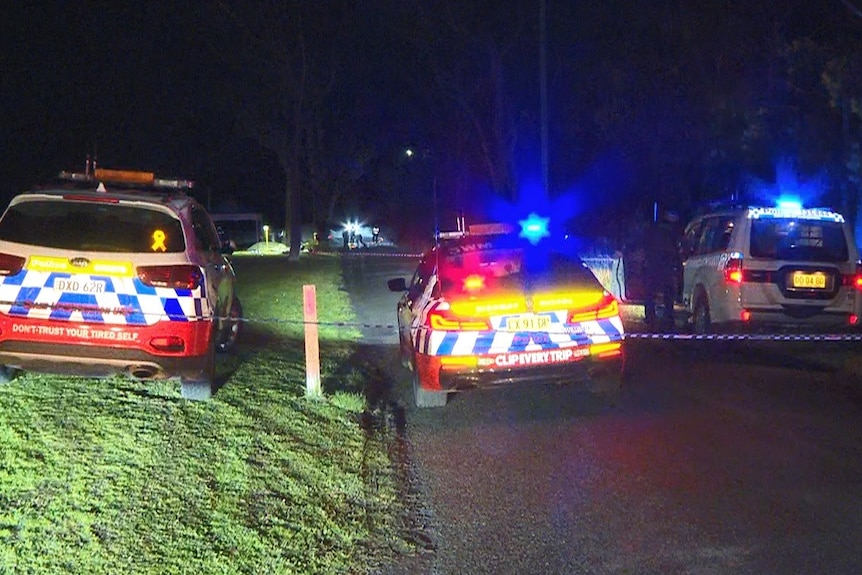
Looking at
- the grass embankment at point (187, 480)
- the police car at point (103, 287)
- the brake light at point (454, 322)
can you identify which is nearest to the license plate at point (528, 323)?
the brake light at point (454, 322)

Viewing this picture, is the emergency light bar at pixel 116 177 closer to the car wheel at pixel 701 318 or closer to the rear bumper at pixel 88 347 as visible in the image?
the rear bumper at pixel 88 347

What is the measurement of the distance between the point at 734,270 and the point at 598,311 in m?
4.20

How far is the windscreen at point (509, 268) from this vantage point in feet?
25.5

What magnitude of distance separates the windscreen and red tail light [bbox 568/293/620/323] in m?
0.16

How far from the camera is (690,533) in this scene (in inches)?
200

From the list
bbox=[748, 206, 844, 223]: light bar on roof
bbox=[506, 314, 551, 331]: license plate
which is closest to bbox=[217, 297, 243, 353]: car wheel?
bbox=[506, 314, 551, 331]: license plate

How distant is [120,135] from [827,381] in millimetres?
28776

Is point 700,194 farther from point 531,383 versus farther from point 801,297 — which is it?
point 531,383

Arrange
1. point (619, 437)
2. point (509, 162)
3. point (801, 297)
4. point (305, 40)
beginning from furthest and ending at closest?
point (305, 40) < point (509, 162) < point (801, 297) < point (619, 437)

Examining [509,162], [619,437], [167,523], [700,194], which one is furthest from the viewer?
[509,162]

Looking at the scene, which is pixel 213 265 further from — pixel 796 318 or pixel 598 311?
pixel 796 318

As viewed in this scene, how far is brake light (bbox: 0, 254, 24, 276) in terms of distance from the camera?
6.72 meters

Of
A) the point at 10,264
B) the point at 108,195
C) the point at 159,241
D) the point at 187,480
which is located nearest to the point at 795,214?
the point at 159,241

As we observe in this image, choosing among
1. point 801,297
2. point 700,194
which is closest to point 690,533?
point 801,297
